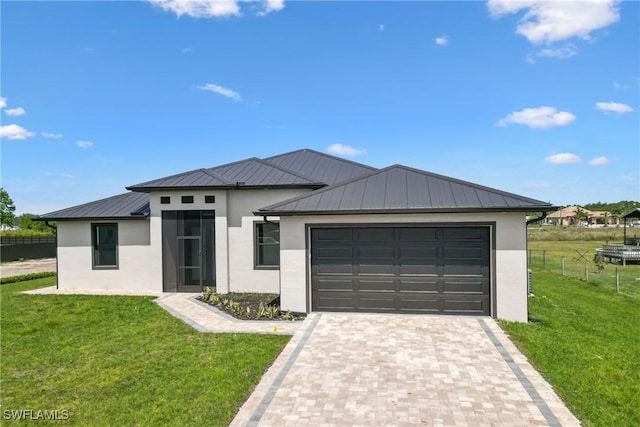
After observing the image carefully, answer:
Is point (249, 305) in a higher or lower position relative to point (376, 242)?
lower

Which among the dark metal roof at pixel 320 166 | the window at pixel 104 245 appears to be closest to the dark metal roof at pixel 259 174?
the dark metal roof at pixel 320 166

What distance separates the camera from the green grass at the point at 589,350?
529 cm

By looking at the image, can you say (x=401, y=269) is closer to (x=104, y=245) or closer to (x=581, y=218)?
(x=104, y=245)

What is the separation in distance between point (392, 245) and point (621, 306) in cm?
891

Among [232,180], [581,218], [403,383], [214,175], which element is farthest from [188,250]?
[581,218]

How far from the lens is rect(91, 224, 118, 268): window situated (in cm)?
1501

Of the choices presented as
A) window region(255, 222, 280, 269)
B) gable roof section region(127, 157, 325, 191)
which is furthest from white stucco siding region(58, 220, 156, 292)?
window region(255, 222, 280, 269)

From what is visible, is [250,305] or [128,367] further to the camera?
[250,305]

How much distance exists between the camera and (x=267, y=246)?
1364 centimetres

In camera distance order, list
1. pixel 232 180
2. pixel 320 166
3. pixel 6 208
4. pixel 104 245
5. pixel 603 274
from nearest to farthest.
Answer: pixel 232 180 → pixel 104 245 → pixel 320 166 → pixel 603 274 → pixel 6 208

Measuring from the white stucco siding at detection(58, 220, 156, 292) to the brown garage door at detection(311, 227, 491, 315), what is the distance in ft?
26.7

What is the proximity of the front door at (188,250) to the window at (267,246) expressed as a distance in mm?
1766

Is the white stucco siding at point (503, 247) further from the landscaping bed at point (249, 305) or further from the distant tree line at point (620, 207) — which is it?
the distant tree line at point (620, 207)

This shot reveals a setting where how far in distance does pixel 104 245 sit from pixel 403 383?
13978mm
